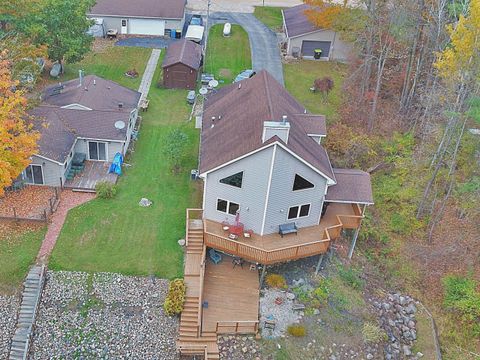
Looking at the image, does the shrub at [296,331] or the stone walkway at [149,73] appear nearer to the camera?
the shrub at [296,331]

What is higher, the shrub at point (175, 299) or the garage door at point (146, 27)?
the garage door at point (146, 27)

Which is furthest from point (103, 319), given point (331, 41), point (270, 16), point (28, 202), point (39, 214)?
point (270, 16)

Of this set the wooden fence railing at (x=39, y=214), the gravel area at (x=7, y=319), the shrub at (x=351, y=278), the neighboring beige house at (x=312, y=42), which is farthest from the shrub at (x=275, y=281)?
the neighboring beige house at (x=312, y=42)

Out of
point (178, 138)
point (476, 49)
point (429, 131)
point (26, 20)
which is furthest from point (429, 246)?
point (26, 20)

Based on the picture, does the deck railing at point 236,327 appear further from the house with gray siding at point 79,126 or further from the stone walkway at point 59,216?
the house with gray siding at point 79,126

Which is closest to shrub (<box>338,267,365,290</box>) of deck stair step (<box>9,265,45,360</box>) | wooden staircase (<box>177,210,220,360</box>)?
wooden staircase (<box>177,210,220,360</box>)

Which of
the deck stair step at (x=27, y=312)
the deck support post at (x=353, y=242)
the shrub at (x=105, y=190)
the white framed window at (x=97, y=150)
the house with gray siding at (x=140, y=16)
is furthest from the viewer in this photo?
the house with gray siding at (x=140, y=16)

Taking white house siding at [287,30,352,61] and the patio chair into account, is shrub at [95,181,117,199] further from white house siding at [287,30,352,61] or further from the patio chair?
white house siding at [287,30,352,61]
